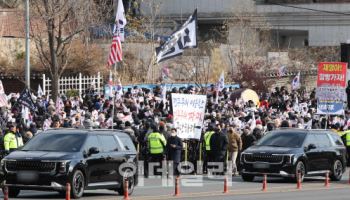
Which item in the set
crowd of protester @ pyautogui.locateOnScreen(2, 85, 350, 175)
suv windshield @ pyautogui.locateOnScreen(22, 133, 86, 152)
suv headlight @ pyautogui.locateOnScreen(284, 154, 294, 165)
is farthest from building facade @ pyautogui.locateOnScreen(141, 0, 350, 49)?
suv windshield @ pyautogui.locateOnScreen(22, 133, 86, 152)

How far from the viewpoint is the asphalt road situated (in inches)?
964

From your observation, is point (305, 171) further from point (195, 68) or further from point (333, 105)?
point (195, 68)

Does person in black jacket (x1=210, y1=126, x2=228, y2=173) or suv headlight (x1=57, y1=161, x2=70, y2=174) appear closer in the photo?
suv headlight (x1=57, y1=161, x2=70, y2=174)

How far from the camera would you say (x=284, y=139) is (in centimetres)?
3100

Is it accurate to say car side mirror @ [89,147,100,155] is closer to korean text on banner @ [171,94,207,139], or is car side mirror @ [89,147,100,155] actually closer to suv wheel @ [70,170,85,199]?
suv wheel @ [70,170,85,199]

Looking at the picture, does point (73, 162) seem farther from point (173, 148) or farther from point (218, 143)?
point (218, 143)

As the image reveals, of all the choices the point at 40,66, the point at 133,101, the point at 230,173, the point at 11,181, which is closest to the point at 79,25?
the point at 40,66

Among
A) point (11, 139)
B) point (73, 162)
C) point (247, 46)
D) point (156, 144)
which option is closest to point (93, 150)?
point (73, 162)

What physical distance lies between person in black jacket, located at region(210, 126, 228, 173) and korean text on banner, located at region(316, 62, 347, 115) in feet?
25.8

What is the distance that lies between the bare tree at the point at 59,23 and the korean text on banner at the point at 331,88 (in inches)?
428

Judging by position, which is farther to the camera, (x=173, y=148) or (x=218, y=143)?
(x=218, y=143)

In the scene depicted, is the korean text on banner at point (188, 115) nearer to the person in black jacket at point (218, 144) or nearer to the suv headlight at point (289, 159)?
the person in black jacket at point (218, 144)

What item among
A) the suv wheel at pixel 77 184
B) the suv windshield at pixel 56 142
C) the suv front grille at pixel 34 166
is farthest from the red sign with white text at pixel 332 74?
the suv front grille at pixel 34 166

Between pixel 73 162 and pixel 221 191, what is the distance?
5064 mm
